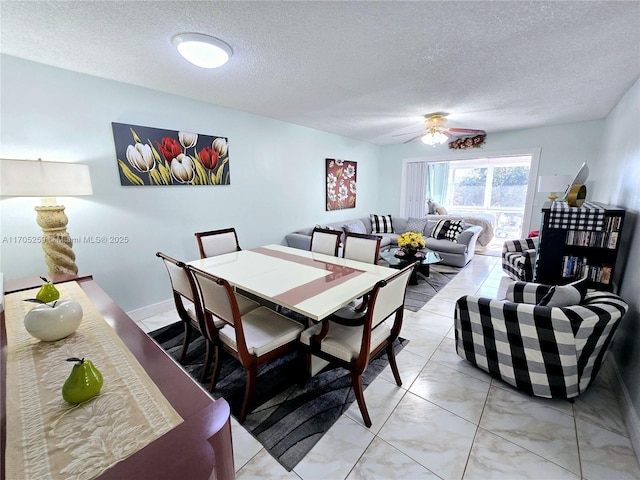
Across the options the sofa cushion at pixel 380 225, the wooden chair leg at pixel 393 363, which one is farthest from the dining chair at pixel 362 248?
the sofa cushion at pixel 380 225

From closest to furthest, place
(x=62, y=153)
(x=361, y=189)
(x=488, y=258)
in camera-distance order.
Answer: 1. (x=62, y=153)
2. (x=488, y=258)
3. (x=361, y=189)

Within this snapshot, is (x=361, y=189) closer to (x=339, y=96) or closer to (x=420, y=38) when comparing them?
(x=339, y=96)

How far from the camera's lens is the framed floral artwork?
16.1 ft

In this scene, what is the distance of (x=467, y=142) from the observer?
4.96 m

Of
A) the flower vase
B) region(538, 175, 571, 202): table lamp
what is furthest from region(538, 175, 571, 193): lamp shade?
the flower vase

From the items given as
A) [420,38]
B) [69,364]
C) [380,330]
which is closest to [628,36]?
[420,38]

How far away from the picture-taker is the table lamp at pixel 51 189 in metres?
1.75

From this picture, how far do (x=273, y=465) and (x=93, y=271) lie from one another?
2347mm

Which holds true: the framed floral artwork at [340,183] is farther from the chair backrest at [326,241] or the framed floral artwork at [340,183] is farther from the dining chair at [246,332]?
the dining chair at [246,332]

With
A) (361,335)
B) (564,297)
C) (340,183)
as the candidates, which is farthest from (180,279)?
(340,183)

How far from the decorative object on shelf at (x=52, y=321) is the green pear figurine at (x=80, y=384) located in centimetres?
46

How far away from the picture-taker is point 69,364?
38.1 inches

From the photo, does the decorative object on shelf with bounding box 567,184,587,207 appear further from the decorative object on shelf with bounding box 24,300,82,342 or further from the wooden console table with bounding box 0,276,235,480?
the decorative object on shelf with bounding box 24,300,82,342

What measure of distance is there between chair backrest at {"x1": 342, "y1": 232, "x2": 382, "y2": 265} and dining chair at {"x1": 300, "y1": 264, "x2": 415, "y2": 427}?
76cm
